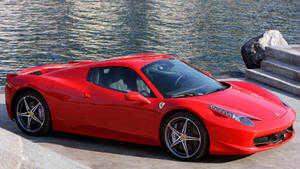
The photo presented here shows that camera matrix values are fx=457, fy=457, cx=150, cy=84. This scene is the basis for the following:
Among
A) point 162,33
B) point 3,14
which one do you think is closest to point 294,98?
point 162,33

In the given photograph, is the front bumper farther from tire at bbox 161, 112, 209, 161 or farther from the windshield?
the windshield

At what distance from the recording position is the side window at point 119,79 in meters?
6.12

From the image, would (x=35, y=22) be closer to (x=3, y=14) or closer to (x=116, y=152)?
(x=3, y=14)

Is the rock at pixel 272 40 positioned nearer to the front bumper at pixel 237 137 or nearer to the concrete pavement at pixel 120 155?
the concrete pavement at pixel 120 155

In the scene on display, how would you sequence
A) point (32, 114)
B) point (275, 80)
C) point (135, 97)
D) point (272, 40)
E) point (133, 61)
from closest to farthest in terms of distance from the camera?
point (135, 97)
point (133, 61)
point (32, 114)
point (275, 80)
point (272, 40)

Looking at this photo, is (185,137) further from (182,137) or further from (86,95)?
(86,95)

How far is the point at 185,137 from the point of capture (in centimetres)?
563

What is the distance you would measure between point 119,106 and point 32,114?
1.56 m

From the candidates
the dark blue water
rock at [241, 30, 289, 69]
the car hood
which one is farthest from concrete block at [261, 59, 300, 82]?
the car hood

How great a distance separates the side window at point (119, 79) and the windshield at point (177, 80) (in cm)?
15

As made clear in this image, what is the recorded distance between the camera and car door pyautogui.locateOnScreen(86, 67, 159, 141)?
5926 millimetres

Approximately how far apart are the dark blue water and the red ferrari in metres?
8.42

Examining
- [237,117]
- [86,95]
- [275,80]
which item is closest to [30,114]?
[86,95]

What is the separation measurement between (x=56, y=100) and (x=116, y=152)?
48.4 inches
